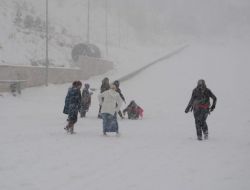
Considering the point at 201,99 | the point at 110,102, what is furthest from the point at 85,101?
the point at 201,99

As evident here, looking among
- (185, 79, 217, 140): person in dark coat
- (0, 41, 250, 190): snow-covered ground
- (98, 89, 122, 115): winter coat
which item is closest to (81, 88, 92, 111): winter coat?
(0, 41, 250, 190): snow-covered ground

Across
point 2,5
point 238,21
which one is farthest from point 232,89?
point 238,21

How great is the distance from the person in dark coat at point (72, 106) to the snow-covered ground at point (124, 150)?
1.23ft

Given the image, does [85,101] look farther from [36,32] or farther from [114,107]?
[36,32]

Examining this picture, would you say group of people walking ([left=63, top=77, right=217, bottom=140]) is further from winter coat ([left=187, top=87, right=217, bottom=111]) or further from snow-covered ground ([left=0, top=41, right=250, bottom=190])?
snow-covered ground ([left=0, top=41, right=250, bottom=190])

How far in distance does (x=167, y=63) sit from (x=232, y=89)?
1759cm

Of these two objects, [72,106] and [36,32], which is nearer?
[72,106]

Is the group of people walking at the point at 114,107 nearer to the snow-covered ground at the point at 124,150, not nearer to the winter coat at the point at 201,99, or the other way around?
the winter coat at the point at 201,99

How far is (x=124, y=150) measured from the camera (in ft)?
33.8

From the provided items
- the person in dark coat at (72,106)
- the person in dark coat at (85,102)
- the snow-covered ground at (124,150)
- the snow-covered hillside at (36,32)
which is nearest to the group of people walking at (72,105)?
the person in dark coat at (72,106)

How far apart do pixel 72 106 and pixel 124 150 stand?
3217 millimetres

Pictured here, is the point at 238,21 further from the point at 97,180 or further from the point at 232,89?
the point at 97,180

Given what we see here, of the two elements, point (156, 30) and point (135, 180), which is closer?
point (135, 180)

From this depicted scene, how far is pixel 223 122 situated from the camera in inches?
679
